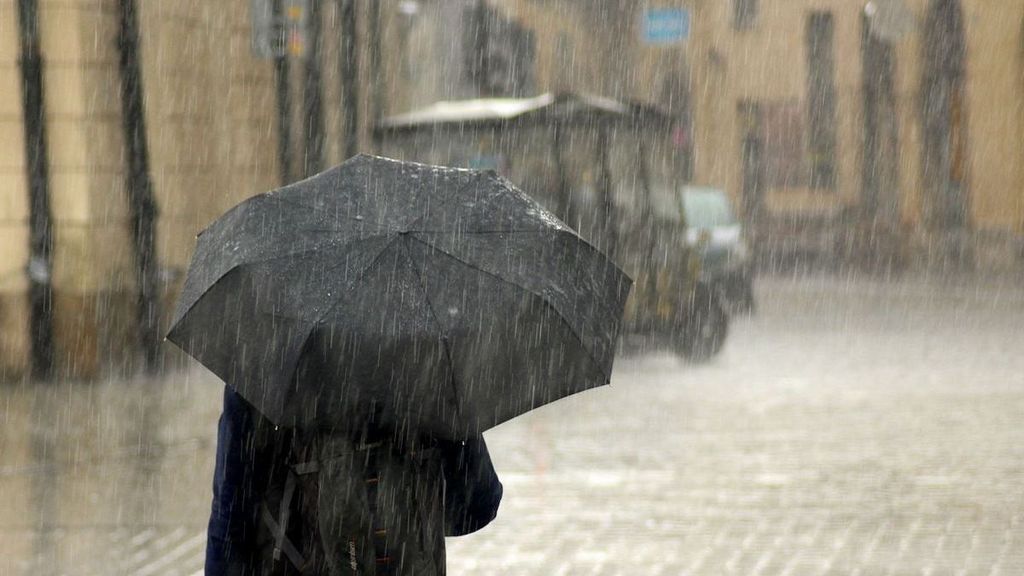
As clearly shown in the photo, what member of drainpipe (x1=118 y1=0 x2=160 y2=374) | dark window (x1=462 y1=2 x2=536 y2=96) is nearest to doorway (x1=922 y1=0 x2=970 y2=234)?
dark window (x1=462 y1=2 x2=536 y2=96)

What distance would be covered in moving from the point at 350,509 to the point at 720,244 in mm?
16825

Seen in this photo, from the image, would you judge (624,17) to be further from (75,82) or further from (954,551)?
(954,551)

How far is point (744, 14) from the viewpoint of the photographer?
40.2 metres

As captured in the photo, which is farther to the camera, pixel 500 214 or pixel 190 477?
pixel 190 477

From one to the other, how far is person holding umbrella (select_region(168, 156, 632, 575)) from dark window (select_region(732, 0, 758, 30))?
37.8 metres

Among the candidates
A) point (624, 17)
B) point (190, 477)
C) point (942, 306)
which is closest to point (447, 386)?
point (190, 477)

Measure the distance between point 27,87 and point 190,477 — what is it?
20.4ft

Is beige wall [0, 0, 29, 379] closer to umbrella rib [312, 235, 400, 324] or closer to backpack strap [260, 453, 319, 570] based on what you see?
backpack strap [260, 453, 319, 570]

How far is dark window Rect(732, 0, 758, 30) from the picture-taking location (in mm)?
40031

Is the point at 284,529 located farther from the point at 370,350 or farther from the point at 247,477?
the point at 370,350

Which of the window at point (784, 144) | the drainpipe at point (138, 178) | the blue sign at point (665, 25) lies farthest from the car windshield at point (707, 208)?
the window at point (784, 144)

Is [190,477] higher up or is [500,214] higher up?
[500,214]

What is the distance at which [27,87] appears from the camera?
13.9 metres

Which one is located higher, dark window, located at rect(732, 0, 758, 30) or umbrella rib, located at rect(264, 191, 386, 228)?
dark window, located at rect(732, 0, 758, 30)
